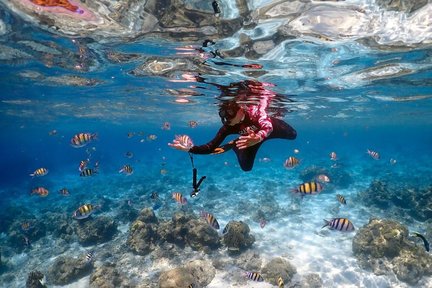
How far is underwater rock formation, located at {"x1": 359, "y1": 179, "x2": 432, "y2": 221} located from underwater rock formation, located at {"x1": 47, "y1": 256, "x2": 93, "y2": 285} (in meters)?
18.3

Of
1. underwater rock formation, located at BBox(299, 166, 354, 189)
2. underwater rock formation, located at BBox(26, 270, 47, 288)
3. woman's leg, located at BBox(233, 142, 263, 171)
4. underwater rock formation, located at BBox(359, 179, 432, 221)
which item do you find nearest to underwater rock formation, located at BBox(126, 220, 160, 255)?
underwater rock formation, located at BBox(26, 270, 47, 288)

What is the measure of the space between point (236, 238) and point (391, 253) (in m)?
6.30

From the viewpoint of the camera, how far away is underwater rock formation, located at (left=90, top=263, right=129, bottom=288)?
10.5 m

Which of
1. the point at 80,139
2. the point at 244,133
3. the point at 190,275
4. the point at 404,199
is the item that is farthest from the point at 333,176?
the point at 244,133

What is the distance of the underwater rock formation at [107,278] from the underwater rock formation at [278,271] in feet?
17.7

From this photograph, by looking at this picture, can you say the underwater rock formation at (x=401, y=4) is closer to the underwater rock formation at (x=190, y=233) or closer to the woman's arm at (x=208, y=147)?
the woman's arm at (x=208, y=147)

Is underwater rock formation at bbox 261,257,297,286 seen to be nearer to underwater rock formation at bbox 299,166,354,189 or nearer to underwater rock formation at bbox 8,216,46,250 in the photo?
underwater rock formation at bbox 8,216,46,250

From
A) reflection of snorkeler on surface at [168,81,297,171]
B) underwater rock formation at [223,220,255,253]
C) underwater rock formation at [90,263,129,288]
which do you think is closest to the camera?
reflection of snorkeler on surface at [168,81,297,171]

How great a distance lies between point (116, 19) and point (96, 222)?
36.4 ft

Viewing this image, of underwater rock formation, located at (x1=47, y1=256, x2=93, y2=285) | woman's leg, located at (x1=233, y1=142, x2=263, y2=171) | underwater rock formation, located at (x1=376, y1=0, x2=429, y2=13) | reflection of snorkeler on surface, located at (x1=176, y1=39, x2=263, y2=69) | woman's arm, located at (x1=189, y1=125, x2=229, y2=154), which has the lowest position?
underwater rock formation, located at (x1=47, y1=256, x2=93, y2=285)

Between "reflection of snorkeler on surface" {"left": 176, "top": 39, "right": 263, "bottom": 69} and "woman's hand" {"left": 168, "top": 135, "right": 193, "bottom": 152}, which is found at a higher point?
"reflection of snorkeler on surface" {"left": 176, "top": 39, "right": 263, "bottom": 69}

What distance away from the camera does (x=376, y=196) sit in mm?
19969

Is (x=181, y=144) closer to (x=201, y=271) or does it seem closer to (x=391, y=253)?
(x=201, y=271)

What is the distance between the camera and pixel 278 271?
11.0 m
